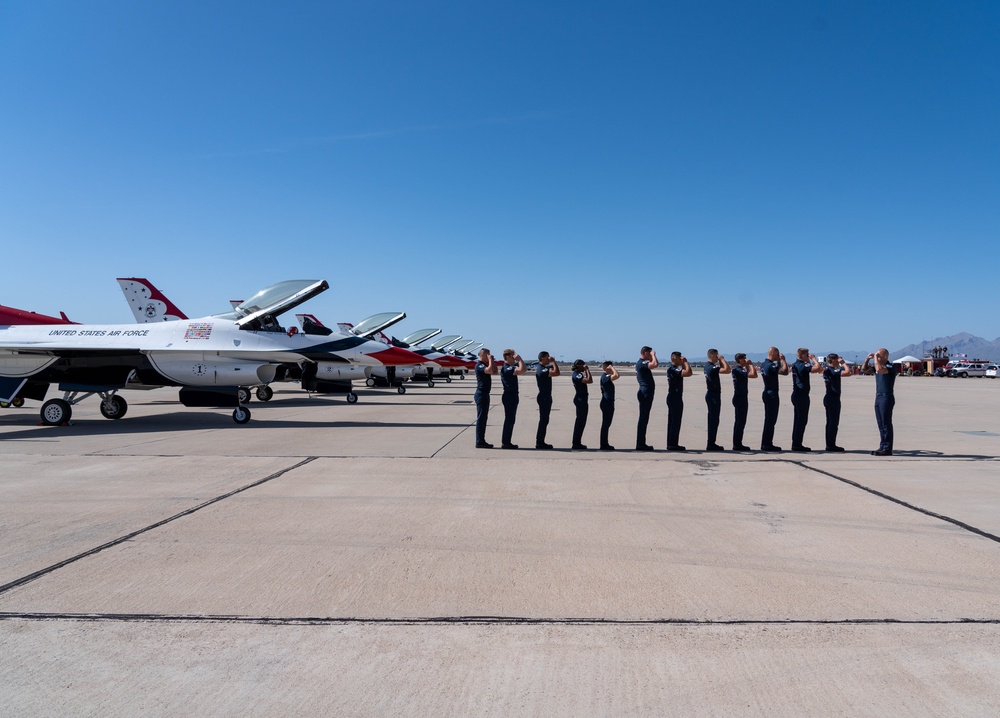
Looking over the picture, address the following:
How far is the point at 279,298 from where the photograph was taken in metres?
14.1

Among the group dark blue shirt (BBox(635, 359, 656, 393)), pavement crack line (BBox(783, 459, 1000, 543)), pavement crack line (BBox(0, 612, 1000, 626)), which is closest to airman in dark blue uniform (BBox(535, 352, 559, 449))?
dark blue shirt (BBox(635, 359, 656, 393))

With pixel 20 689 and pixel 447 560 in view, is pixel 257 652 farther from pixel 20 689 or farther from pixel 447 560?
pixel 447 560

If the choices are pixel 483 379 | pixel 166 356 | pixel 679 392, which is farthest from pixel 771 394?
pixel 166 356

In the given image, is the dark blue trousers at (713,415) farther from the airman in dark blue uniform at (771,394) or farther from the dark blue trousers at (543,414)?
the dark blue trousers at (543,414)

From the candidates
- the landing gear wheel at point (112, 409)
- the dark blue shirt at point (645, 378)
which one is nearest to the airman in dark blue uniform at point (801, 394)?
the dark blue shirt at point (645, 378)

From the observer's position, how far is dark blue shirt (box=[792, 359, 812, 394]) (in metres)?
9.70

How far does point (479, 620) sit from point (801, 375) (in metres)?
7.97

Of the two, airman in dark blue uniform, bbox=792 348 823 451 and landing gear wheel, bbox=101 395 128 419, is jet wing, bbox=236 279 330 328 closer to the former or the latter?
landing gear wheel, bbox=101 395 128 419

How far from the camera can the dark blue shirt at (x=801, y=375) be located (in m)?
9.70

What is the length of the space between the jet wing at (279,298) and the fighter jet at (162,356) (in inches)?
0.9

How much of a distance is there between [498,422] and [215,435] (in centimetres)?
575

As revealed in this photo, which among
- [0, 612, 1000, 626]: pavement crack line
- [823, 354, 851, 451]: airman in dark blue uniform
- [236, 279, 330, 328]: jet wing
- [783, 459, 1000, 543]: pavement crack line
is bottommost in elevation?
[0, 612, 1000, 626]: pavement crack line

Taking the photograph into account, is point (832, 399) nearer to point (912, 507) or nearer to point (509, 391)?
point (912, 507)

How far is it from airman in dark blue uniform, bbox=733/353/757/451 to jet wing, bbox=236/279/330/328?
886cm
